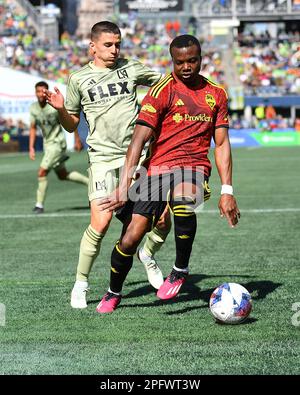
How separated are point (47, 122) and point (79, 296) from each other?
9.29m

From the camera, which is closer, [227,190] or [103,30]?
[227,190]

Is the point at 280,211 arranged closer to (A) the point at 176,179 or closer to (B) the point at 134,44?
(A) the point at 176,179

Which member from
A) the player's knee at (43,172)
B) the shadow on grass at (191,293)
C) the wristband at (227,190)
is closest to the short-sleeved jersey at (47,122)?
the player's knee at (43,172)

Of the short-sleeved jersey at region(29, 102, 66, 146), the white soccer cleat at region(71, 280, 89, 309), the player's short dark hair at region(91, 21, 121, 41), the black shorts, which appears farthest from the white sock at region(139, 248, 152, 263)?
the short-sleeved jersey at region(29, 102, 66, 146)

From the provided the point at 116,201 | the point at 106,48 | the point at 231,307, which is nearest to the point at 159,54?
the point at 106,48

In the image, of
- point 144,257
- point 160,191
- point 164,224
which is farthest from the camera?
point 144,257

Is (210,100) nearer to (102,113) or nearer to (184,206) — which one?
(184,206)

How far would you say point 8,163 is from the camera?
31.9 m

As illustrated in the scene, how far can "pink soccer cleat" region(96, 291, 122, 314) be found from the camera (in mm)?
7406

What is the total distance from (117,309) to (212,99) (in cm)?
182

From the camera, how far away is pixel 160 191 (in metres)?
7.20

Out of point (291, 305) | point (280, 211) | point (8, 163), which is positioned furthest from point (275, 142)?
point (291, 305)

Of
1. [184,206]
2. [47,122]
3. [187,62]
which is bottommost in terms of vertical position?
[47,122]

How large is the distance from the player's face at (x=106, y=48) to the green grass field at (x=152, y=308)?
6.60 feet
